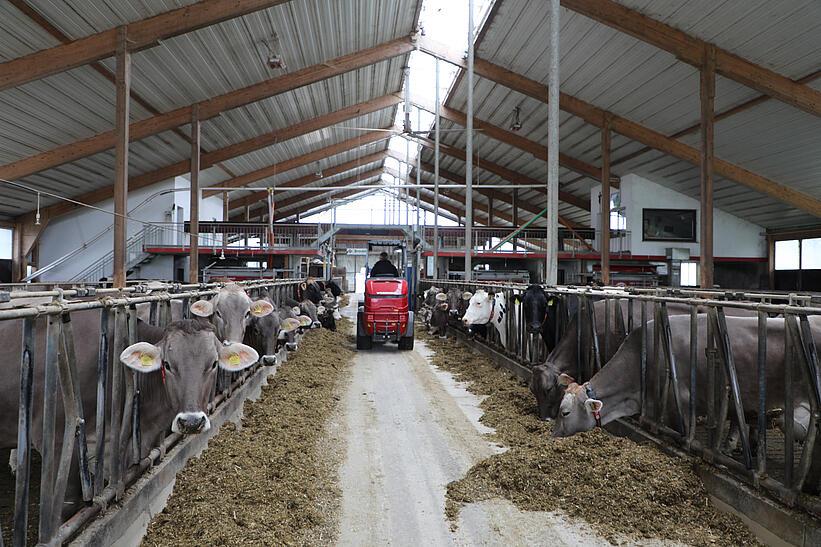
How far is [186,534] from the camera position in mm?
3287

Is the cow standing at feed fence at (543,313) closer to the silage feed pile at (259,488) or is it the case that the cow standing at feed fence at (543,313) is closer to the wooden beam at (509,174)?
the silage feed pile at (259,488)

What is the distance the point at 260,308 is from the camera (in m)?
6.59

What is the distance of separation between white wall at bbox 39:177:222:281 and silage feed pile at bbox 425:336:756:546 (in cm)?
2204

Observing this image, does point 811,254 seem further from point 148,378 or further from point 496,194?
point 148,378

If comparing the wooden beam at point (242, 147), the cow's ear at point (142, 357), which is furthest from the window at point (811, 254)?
the cow's ear at point (142, 357)

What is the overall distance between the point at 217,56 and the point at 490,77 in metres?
9.37

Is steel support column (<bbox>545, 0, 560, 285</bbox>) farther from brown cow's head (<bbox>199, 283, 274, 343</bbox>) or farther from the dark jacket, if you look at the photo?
brown cow's head (<bbox>199, 283, 274, 343</bbox>)

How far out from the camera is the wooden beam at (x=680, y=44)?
46.7 ft

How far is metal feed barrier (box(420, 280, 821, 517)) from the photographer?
3.36 m

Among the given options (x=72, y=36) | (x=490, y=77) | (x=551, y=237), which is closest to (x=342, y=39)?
(x=490, y=77)

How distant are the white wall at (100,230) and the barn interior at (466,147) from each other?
0.31 ft

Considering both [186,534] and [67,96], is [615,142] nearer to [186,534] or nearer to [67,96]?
[67,96]

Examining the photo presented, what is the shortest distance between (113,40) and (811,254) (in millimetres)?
25586

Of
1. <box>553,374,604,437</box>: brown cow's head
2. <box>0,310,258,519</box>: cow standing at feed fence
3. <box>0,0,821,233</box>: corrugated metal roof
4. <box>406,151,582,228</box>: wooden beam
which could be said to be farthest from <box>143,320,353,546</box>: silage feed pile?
<box>406,151,582,228</box>: wooden beam
